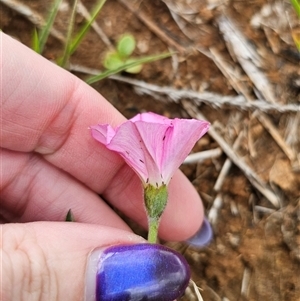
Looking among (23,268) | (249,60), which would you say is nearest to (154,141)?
(23,268)

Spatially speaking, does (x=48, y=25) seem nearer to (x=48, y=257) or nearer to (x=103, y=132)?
(x=103, y=132)

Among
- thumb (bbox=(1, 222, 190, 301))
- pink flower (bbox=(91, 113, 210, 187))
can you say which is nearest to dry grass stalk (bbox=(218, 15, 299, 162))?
pink flower (bbox=(91, 113, 210, 187))

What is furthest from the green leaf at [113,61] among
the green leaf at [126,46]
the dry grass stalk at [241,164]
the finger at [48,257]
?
the finger at [48,257]

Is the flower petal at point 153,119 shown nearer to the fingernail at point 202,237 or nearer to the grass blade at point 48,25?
the grass blade at point 48,25

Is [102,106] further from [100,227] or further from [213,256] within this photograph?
[213,256]

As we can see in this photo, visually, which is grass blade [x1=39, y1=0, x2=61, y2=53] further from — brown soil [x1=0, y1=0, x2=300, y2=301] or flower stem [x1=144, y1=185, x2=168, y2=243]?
flower stem [x1=144, y1=185, x2=168, y2=243]

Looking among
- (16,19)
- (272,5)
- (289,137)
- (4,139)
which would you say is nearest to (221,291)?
(289,137)
